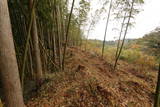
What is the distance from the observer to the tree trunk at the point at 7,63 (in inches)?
53.2

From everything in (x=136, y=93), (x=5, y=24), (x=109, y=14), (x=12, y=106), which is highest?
(x=109, y=14)

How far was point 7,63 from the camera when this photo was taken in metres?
1.40

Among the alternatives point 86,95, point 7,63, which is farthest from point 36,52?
point 7,63

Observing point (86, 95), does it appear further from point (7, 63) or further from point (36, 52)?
point (7, 63)

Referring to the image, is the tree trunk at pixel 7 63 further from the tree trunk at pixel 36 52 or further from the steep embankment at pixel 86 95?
the tree trunk at pixel 36 52

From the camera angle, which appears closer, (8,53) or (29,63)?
(8,53)

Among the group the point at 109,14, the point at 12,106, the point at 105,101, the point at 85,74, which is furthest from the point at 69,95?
the point at 109,14

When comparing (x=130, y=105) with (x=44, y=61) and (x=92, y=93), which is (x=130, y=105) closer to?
(x=92, y=93)

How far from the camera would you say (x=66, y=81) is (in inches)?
155

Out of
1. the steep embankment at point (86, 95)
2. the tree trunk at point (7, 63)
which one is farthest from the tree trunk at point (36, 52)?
the tree trunk at point (7, 63)

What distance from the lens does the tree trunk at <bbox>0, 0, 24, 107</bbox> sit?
1353mm

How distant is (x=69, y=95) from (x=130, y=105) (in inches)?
58.8

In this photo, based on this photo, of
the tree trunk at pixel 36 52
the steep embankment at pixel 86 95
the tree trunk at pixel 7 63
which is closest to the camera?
the tree trunk at pixel 7 63

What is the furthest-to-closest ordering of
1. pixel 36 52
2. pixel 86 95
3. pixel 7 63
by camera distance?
1. pixel 36 52
2. pixel 86 95
3. pixel 7 63
